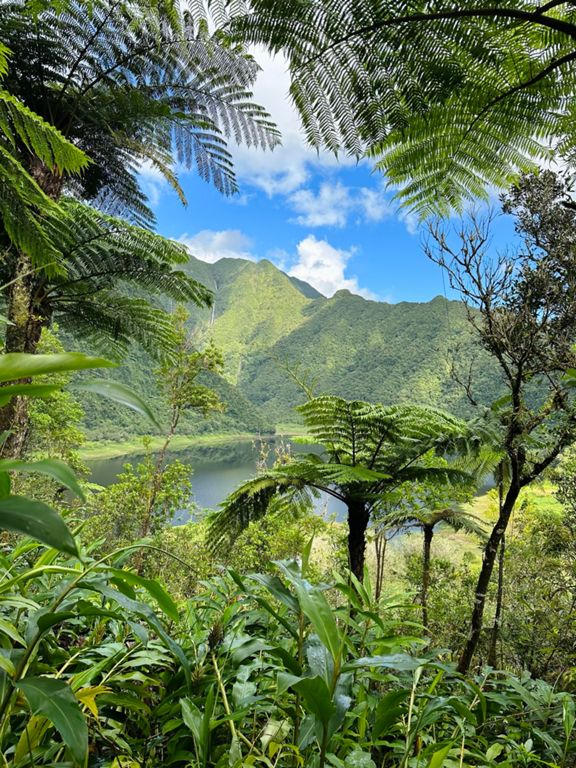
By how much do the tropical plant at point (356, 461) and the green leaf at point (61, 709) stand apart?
2.49 m

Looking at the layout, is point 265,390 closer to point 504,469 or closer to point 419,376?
point 419,376

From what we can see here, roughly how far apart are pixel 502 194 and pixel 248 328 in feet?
263

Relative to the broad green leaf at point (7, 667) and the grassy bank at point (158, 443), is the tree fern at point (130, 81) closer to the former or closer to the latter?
the broad green leaf at point (7, 667)

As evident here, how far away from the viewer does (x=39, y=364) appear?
297 millimetres

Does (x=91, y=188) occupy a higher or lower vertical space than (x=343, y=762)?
higher

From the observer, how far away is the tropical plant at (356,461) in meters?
3.03

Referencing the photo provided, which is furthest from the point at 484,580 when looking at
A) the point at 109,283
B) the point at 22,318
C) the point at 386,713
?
the point at 109,283

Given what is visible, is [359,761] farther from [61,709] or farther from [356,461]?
[356,461]

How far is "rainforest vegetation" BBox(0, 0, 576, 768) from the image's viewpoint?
47 centimetres

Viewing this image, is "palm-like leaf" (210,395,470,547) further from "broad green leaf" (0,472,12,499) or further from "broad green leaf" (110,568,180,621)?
"broad green leaf" (0,472,12,499)

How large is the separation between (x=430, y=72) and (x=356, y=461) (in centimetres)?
294

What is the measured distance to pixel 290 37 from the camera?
2.96 feet

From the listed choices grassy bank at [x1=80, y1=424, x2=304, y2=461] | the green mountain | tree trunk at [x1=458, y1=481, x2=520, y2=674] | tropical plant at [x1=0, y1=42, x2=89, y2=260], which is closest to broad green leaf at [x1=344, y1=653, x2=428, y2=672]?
tree trunk at [x1=458, y1=481, x2=520, y2=674]

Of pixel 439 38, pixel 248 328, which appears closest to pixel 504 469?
pixel 439 38
